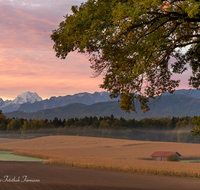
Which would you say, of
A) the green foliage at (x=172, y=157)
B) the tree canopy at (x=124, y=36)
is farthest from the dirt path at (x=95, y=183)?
the green foliage at (x=172, y=157)

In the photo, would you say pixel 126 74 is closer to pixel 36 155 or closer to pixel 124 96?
pixel 124 96

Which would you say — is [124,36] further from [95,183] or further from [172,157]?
[172,157]

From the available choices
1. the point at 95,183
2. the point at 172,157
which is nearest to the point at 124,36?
the point at 95,183

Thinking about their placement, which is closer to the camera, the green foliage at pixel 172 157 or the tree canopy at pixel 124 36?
the tree canopy at pixel 124 36

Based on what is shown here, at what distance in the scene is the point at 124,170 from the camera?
42719 mm

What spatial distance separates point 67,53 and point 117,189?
13495 mm

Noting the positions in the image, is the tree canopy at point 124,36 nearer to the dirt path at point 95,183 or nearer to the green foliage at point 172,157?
the dirt path at point 95,183

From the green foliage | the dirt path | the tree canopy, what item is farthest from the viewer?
the green foliage

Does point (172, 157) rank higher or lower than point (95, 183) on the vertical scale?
lower

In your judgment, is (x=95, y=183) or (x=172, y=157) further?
(x=172, y=157)

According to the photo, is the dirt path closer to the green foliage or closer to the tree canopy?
the tree canopy

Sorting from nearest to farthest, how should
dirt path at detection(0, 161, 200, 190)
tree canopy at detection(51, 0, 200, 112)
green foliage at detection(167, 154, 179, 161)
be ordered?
tree canopy at detection(51, 0, 200, 112) → dirt path at detection(0, 161, 200, 190) → green foliage at detection(167, 154, 179, 161)

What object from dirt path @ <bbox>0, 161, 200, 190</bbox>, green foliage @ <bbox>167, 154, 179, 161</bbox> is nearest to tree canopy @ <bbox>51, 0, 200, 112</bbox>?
dirt path @ <bbox>0, 161, 200, 190</bbox>

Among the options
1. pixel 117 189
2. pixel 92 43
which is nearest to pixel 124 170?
pixel 117 189
